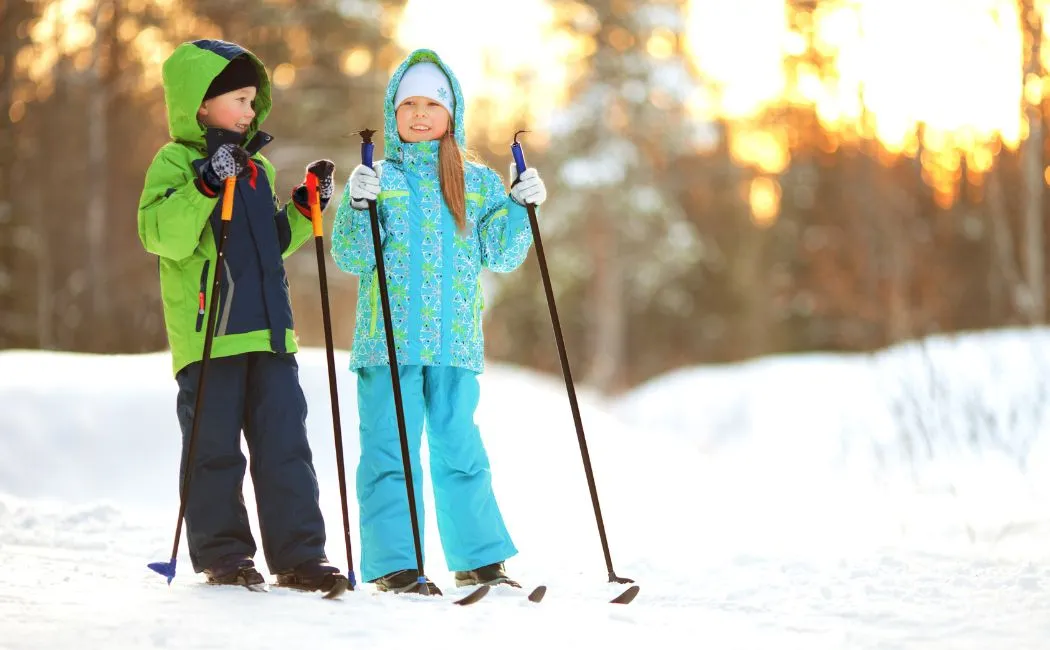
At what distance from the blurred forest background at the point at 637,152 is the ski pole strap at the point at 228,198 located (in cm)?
784

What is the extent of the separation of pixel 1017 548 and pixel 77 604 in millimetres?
3867

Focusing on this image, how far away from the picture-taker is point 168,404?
6.67 metres

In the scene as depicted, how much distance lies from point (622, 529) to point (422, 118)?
8.38 ft

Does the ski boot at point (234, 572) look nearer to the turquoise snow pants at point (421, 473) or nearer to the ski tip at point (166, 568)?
the ski tip at point (166, 568)

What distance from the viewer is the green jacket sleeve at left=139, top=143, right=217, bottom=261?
3.54 metres

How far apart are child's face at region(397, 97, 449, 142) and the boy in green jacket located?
16.9 inches

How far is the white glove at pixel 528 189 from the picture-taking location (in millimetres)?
4043

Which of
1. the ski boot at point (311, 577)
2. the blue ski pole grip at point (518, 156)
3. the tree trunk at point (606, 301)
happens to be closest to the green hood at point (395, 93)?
the blue ski pole grip at point (518, 156)

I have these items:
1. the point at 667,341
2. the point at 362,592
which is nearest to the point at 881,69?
the point at 362,592

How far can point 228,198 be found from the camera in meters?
3.59

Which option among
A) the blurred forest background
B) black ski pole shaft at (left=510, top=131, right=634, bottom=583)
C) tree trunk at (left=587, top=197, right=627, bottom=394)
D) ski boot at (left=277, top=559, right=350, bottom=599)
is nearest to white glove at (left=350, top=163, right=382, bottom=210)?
black ski pole shaft at (left=510, top=131, right=634, bottom=583)

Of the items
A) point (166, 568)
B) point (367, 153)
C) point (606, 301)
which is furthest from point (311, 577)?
point (606, 301)

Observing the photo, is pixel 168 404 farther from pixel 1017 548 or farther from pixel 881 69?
pixel 881 69

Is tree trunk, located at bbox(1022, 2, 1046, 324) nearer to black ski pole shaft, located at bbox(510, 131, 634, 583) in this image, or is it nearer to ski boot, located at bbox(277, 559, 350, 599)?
black ski pole shaft, located at bbox(510, 131, 634, 583)
